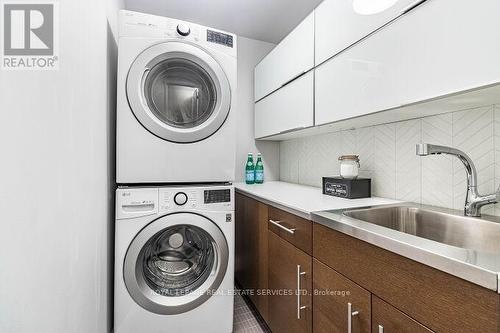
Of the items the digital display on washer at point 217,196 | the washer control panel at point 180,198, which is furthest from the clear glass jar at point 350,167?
the washer control panel at point 180,198

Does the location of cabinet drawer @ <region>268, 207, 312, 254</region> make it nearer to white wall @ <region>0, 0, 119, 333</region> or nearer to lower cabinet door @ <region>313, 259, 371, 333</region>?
lower cabinet door @ <region>313, 259, 371, 333</region>

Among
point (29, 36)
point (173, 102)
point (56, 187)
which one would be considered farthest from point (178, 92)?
point (56, 187)

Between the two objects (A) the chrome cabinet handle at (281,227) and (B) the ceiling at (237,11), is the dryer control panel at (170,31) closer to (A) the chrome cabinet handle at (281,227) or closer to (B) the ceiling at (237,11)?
(B) the ceiling at (237,11)

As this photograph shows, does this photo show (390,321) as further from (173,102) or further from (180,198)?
(173,102)

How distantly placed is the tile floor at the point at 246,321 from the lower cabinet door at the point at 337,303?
70 centimetres

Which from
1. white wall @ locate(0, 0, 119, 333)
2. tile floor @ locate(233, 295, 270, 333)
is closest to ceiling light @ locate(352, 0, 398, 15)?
white wall @ locate(0, 0, 119, 333)

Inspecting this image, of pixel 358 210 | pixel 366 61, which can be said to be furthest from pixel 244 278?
pixel 366 61

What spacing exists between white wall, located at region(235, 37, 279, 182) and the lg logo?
1860mm

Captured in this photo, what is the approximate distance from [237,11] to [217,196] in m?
1.68

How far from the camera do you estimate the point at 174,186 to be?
135 cm

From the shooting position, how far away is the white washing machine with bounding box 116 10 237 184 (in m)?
A: 1.26

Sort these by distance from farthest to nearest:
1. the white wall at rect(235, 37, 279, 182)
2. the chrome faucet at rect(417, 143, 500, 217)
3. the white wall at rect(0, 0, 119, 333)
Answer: the white wall at rect(235, 37, 279, 182) → the chrome faucet at rect(417, 143, 500, 217) → the white wall at rect(0, 0, 119, 333)

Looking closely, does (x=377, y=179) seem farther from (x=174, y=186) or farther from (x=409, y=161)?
(x=174, y=186)

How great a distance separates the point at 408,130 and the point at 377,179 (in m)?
0.35
